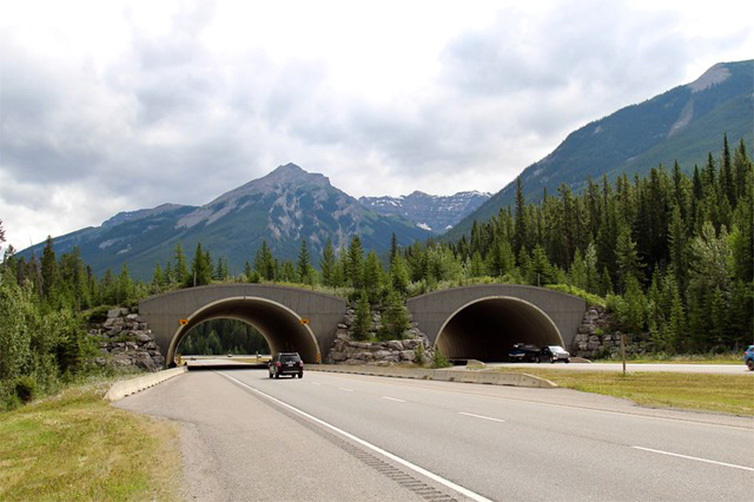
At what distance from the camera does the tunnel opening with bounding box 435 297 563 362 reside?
66.2 metres

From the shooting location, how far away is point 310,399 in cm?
2316

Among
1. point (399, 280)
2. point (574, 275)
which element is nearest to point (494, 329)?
point (399, 280)

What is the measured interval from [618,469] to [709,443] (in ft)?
11.0

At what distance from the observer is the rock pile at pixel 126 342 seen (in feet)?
184

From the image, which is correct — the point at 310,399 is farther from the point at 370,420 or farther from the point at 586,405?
the point at 586,405

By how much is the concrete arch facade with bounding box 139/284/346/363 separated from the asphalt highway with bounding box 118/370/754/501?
41.3 meters

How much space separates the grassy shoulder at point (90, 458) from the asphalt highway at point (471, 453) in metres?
0.59

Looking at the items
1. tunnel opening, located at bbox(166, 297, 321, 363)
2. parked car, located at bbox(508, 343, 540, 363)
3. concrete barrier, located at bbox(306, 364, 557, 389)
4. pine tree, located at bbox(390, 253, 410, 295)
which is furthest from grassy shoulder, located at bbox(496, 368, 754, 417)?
pine tree, located at bbox(390, 253, 410, 295)

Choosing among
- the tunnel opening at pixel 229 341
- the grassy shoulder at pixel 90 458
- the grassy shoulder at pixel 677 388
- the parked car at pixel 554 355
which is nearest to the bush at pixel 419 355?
the parked car at pixel 554 355

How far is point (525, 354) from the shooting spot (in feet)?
203

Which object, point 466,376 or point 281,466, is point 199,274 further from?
point 281,466

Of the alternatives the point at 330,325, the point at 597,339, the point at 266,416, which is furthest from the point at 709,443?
the point at 597,339

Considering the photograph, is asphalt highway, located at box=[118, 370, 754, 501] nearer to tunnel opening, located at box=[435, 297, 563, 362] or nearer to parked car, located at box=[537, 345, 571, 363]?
parked car, located at box=[537, 345, 571, 363]

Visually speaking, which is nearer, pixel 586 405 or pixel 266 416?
pixel 266 416
